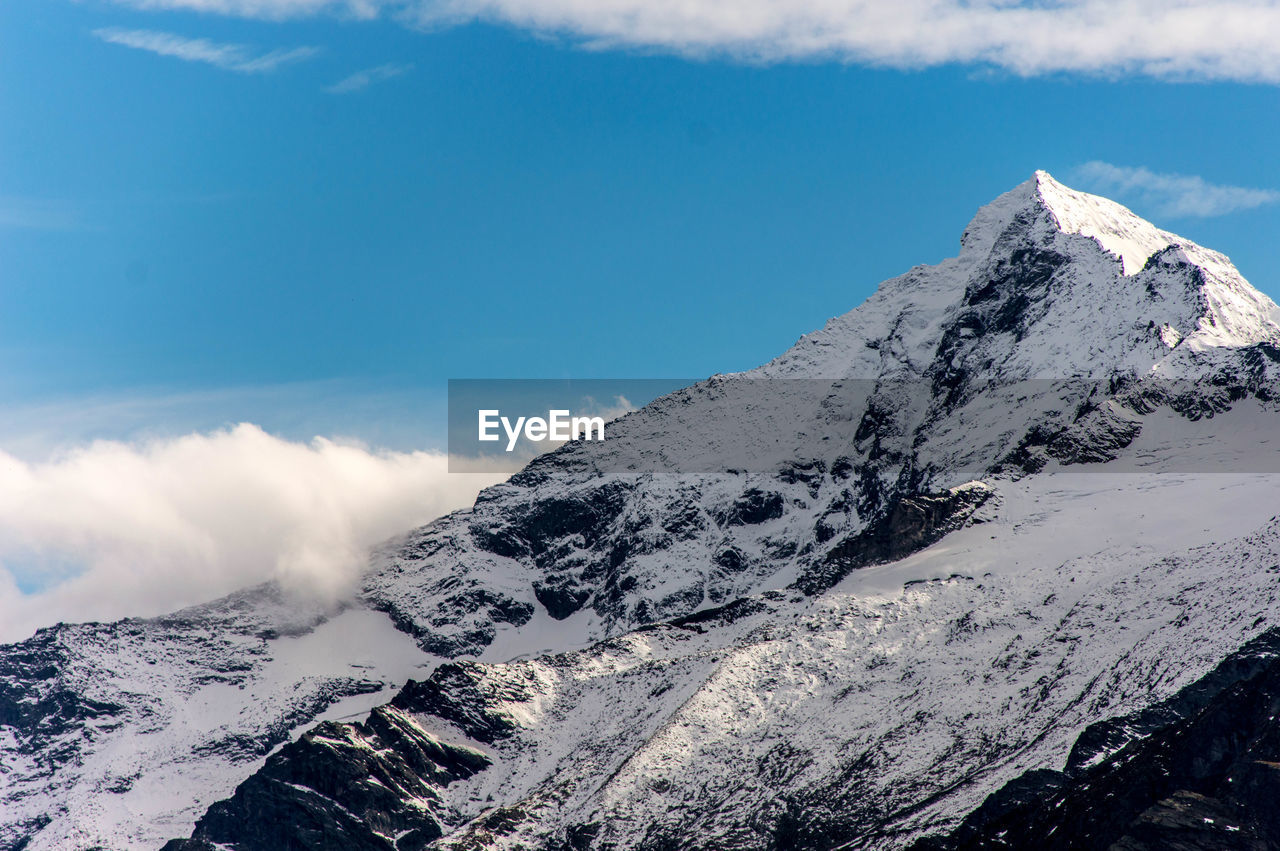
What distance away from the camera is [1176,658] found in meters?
193

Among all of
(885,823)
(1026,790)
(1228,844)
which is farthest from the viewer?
(885,823)

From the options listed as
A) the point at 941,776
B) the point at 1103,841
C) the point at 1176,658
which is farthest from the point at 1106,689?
the point at 1103,841

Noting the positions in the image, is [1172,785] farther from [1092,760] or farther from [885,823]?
[885,823]

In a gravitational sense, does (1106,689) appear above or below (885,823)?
above

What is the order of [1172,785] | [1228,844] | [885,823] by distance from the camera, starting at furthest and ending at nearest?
[885,823] → [1172,785] → [1228,844]

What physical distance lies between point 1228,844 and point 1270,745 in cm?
1377

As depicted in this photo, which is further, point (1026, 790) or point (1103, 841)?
point (1026, 790)

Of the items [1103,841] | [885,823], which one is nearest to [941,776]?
[885,823]

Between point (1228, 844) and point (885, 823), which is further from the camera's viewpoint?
point (885, 823)

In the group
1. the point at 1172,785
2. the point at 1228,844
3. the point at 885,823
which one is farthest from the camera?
the point at 885,823

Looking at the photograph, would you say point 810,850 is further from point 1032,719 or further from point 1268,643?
point 1268,643

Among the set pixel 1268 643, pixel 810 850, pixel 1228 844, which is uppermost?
pixel 1268 643

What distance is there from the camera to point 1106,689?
19538 centimetres

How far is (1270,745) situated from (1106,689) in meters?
30.5
